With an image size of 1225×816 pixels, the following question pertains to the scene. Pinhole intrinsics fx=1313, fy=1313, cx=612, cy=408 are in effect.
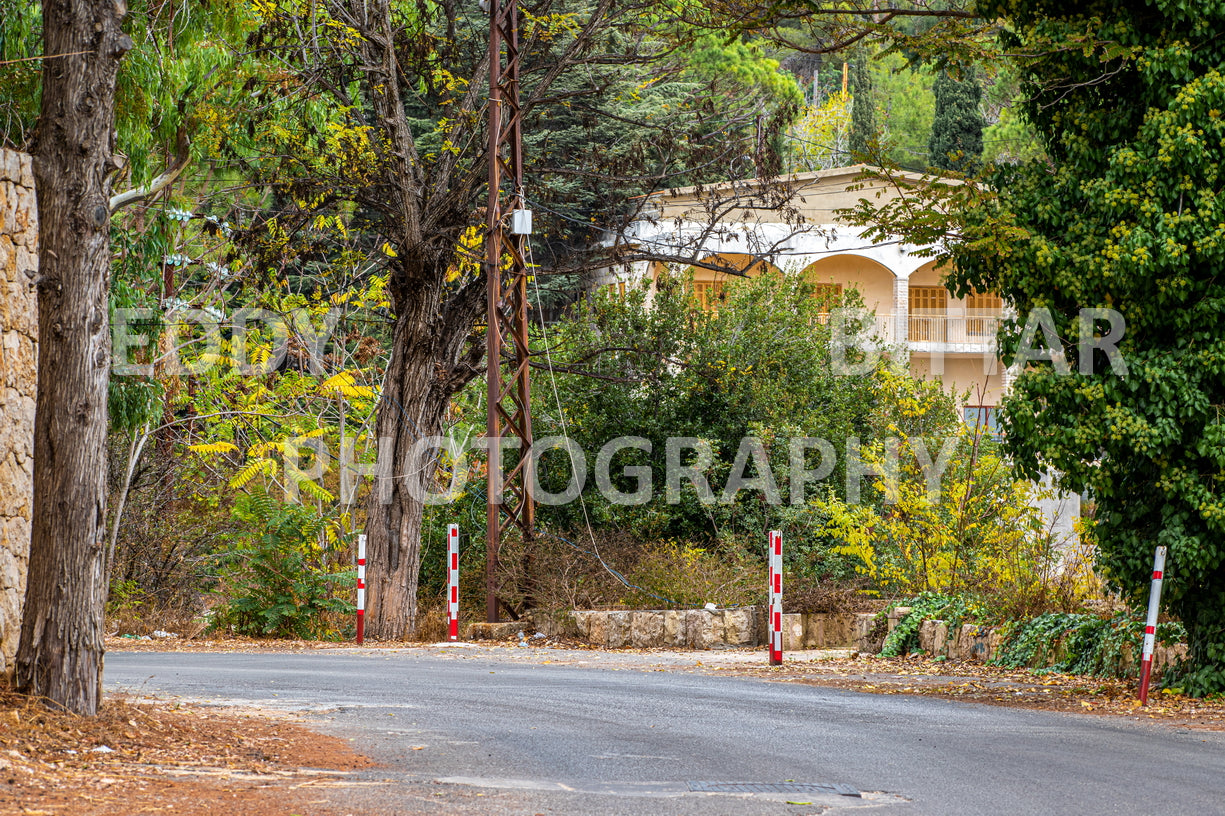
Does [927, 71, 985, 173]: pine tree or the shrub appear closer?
the shrub

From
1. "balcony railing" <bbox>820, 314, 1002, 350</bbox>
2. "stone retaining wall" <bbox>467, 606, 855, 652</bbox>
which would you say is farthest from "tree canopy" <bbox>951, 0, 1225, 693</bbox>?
"balcony railing" <bbox>820, 314, 1002, 350</bbox>

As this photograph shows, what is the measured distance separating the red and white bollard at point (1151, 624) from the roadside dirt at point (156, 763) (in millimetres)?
6376

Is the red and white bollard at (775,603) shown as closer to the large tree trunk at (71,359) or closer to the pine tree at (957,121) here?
the large tree trunk at (71,359)

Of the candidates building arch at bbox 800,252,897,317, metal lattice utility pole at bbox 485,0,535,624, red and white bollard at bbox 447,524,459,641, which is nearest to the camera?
red and white bollard at bbox 447,524,459,641

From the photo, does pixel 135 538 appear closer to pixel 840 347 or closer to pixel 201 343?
pixel 201 343

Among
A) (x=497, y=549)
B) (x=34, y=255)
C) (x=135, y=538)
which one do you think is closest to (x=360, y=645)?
(x=497, y=549)

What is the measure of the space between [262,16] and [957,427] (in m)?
14.6

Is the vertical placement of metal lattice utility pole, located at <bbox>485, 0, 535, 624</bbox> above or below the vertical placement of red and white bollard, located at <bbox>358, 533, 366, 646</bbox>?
above

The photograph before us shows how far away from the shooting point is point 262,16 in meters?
18.8

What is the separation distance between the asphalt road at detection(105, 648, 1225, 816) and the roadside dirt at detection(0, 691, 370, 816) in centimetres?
37

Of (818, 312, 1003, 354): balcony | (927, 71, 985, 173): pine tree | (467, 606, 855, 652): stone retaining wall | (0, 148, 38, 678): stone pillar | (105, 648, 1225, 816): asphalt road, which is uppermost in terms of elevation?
(927, 71, 985, 173): pine tree

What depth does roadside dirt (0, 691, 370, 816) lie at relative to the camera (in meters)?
5.98

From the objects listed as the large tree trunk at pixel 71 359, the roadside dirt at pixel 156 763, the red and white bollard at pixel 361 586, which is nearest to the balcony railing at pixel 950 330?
the red and white bollard at pixel 361 586

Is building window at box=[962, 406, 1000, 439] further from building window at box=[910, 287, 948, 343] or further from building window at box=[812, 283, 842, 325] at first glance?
building window at box=[812, 283, 842, 325]
